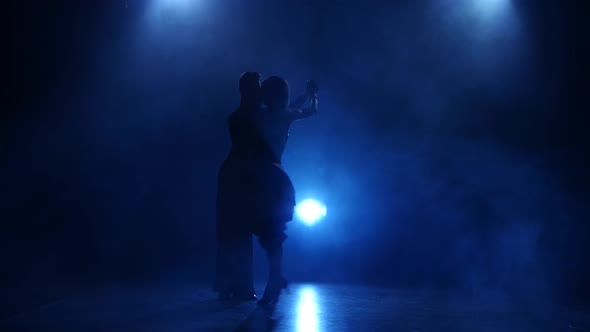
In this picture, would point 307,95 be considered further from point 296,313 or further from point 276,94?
point 296,313

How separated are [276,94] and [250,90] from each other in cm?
17

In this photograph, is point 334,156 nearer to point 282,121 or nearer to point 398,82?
point 398,82

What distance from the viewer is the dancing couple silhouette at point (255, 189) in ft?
12.0

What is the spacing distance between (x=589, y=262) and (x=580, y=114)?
1.33 meters

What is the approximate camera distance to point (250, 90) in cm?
384

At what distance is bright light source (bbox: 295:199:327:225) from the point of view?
6406 mm

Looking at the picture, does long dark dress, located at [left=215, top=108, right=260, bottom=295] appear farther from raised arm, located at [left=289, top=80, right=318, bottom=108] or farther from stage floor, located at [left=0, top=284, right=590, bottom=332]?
raised arm, located at [left=289, top=80, right=318, bottom=108]

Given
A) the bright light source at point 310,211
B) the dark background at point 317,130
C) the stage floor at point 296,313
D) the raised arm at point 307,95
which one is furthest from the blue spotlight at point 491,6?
the raised arm at point 307,95

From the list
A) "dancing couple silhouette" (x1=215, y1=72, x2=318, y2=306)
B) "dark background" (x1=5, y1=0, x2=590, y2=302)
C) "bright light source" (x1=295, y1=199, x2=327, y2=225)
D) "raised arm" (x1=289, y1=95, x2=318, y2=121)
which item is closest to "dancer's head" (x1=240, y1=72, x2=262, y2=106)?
"dancing couple silhouette" (x1=215, y1=72, x2=318, y2=306)

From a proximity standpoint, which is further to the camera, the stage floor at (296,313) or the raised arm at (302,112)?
the raised arm at (302,112)

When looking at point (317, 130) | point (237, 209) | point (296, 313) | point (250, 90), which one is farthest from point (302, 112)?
point (317, 130)

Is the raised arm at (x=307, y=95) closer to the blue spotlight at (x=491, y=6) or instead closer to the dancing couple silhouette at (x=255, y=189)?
the dancing couple silhouette at (x=255, y=189)

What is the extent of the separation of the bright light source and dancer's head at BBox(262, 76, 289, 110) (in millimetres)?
2738

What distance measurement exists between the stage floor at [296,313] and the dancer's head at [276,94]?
113 cm
